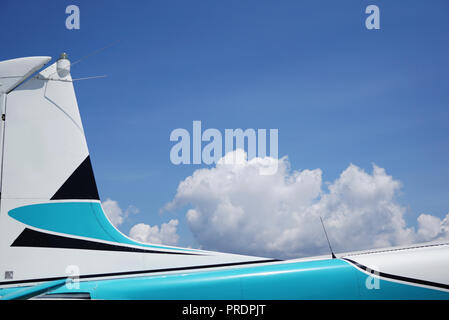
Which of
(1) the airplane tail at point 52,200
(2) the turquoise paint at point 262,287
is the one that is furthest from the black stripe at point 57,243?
(2) the turquoise paint at point 262,287

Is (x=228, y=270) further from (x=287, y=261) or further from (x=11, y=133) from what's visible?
(x=11, y=133)

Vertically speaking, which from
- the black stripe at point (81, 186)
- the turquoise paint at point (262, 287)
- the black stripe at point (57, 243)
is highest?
the black stripe at point (81, 186)

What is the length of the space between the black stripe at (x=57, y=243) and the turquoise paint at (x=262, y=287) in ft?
1.58

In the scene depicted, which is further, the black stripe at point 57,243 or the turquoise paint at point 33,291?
the black stripe at point 57,243

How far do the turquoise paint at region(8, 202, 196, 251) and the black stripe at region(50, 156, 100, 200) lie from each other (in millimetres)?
100

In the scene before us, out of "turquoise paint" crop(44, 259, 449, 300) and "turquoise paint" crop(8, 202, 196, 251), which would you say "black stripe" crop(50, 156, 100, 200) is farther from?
"turquoise paint" crop(44, 259, 449, 300)

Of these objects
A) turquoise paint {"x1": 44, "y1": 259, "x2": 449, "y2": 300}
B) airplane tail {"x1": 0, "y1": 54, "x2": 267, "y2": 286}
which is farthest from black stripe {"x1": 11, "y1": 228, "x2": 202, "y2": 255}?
turquoise paint {"x1": 44, "y1": 259, "x2": 449, "y2": 300}

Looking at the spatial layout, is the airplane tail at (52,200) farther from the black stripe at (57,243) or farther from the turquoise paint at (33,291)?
the turquoise paint at (33,291)

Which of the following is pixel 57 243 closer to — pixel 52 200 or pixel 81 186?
pixel 52 200

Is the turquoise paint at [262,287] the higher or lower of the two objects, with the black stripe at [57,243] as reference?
lower

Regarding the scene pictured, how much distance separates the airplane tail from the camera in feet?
15.6

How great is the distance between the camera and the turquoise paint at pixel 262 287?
4.37m

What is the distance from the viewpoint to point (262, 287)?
4.42 meters
